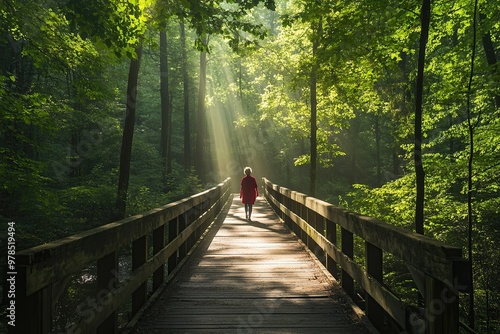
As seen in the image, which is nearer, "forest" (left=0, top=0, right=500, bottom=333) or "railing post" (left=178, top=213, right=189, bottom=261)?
"railing post" (left=178, top=213, right=189, bottom=261)

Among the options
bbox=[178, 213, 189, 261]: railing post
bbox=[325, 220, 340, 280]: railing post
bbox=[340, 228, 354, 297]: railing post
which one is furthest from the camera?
bbox=[178, 213, 189, 261]: railing post

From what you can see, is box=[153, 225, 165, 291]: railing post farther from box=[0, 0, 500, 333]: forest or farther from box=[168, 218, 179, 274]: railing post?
box=[0, 0, 500, 333]: forest

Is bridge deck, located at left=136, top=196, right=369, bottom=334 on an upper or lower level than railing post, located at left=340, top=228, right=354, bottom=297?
lower

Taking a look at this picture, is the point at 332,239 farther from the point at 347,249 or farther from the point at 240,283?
the point at 240,283

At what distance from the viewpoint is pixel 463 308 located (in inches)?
344

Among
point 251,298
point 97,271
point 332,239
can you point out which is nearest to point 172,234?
point 251,298

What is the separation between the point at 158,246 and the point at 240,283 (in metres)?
1.33

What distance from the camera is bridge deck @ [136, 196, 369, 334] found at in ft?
14.2

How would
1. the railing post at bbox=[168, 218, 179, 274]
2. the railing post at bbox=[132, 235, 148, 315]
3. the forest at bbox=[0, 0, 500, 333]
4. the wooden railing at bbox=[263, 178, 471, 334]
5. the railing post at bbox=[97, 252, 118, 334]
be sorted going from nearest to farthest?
the wooden railing at bbox=[263, 178, 471, 334] < the railing post at bbox=[97, 252, 118, 334] < the railing post at bbox=[132, 235, 148, 315] < the railing post at bbox=[168, 218, 179, 274] < the forest at bbox=[0, 0, 500, 333]

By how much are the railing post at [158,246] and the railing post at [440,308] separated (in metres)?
3.48

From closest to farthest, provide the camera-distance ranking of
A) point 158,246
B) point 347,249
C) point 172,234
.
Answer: point 347,249, point 158,246, point 172,234

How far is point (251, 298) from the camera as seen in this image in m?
5.32

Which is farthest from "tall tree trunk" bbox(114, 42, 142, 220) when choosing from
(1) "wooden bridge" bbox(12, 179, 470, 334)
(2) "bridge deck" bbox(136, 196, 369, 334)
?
(2) "bridge deck" bbox(136, 196, 369, 334)

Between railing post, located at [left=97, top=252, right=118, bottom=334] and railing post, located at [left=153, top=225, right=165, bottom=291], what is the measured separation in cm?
182
